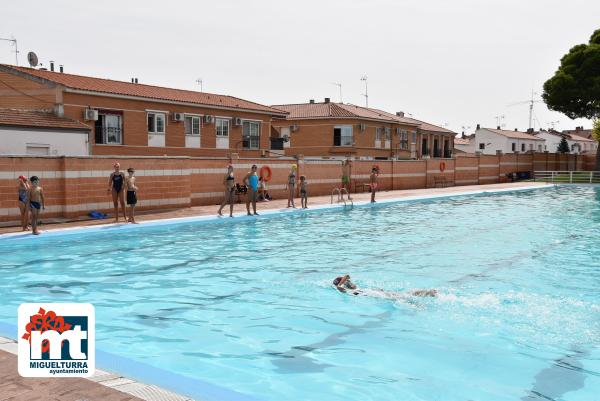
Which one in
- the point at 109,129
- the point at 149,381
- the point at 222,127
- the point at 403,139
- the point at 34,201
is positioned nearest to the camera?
the point at 149,381

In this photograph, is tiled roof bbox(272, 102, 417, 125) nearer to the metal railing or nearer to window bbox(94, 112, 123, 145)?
the metal railing

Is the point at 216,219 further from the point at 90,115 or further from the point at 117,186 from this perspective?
the point at 90,115

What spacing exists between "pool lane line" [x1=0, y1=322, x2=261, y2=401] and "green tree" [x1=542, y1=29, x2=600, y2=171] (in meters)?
55.2

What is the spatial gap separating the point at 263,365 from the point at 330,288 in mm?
3761

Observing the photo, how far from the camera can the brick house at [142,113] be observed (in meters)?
27.8

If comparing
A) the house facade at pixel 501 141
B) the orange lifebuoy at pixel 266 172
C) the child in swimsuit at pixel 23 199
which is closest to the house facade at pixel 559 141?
the house facade at pixel 501 141

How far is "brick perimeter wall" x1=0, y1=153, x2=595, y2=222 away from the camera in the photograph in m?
16.8

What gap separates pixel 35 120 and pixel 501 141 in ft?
219

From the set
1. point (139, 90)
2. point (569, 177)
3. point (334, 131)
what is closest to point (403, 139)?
point (334, 131)

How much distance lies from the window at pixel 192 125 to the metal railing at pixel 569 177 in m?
28.0

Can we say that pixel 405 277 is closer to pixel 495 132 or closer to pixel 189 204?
pixel 189 204

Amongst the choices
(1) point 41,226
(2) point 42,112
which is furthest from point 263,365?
(2) point 42,112

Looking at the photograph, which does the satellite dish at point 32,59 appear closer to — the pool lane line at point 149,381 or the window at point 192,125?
the window at point 192,125

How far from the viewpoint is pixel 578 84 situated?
53938 millimetres
